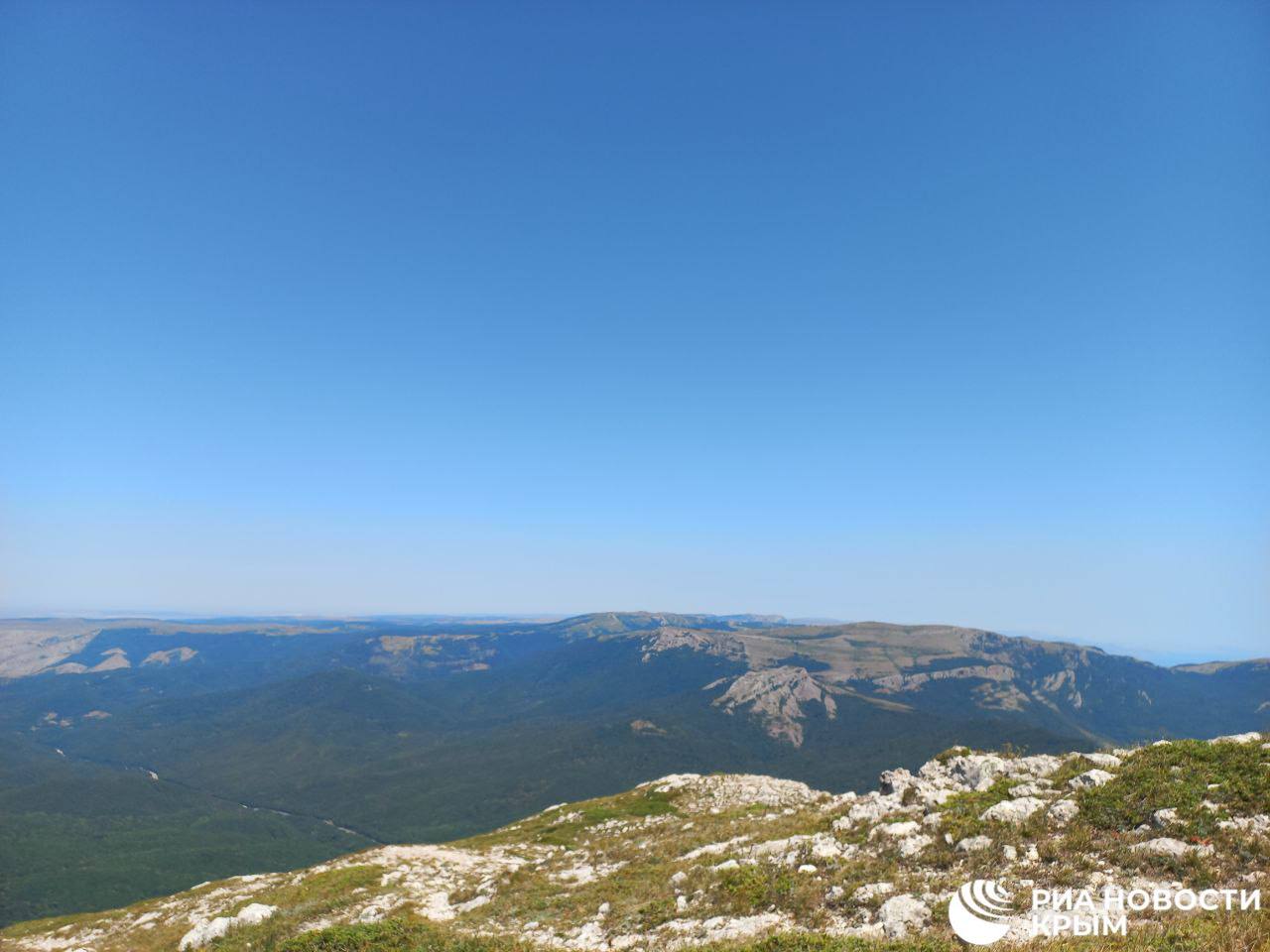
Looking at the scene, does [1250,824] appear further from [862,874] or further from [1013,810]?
[862,874]

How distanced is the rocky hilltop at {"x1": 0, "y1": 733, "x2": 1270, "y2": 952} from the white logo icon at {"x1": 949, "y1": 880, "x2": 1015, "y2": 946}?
1.07 ft

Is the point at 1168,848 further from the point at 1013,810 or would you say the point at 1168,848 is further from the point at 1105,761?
the point at 1105,761

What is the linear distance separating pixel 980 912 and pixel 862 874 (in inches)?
184

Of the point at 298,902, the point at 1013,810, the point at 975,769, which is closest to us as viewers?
the point at 1013,810

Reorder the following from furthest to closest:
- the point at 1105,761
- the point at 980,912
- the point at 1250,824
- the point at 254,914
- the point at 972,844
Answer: the point at 254,914 < the point at 1105,761 < the point at 972,844 < the point at 1250,824 < the point at 980,912

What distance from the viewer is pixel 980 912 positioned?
16969 millimetres

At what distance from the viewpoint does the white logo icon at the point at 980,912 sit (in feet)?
52.0

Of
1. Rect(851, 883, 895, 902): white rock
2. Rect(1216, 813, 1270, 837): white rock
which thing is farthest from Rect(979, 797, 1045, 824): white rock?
Rect(851, 883, 895, 902): white rock

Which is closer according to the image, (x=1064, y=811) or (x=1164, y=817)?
(x=1164, y=817)

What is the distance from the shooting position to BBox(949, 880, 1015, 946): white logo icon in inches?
624

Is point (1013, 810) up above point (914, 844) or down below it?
above

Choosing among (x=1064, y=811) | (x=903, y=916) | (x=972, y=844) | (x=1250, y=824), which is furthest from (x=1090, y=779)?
(x=903, y=916)

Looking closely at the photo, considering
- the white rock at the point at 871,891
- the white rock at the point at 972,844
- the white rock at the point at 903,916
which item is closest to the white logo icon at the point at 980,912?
the white rock at the point at 903,916

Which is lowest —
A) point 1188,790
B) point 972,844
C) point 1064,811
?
point 972,844
